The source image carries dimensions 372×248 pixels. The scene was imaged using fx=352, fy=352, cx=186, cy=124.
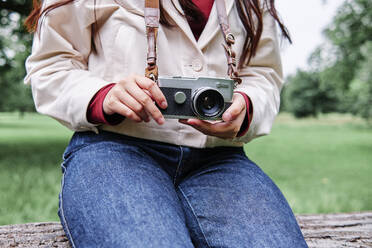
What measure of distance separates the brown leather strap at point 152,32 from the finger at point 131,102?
146 millimetres

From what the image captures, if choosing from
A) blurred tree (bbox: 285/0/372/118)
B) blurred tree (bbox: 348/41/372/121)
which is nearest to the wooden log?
blurred tree (bbox: 285/0/372/118)

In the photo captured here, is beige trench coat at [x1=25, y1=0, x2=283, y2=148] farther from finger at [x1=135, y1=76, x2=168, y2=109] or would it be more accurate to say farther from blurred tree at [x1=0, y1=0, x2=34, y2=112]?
blurred tree at [x1=0, y1=0, x2=34, y2=112]

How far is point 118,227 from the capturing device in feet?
3.07

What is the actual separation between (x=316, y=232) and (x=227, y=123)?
0.97 metres

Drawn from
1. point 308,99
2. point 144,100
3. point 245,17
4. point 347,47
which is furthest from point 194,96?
point 308,99

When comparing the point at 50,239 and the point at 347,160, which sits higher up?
the point at 50,239

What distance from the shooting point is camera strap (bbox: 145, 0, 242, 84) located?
1.13 m

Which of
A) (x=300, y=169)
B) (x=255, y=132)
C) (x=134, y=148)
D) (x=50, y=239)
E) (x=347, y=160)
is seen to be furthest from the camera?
(x=347, y=160)

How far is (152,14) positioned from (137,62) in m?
0.17

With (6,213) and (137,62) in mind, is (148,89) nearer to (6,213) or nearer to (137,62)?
(137,62)

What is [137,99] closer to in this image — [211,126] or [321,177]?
[211,126]

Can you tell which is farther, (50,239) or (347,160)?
(347,160)

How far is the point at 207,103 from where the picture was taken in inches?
43.7

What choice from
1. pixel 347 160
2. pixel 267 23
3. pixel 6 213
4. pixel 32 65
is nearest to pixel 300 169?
pixel 347 160
